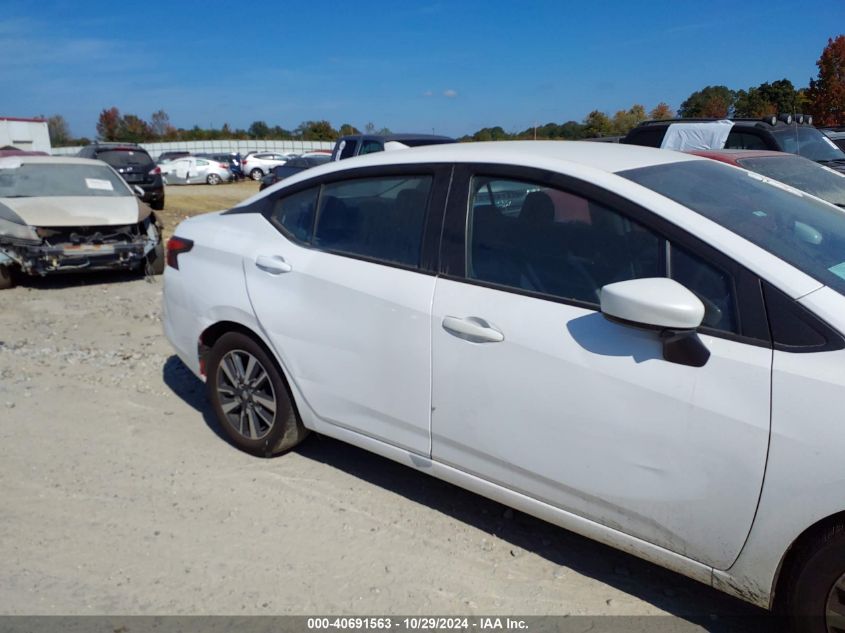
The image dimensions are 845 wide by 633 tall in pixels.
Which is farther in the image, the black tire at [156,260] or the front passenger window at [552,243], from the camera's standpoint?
the black tire at [156,260]

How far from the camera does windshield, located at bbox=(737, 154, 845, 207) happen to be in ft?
20.6

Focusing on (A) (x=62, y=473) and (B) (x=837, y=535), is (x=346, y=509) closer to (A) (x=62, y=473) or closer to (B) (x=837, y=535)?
(A) (x=62, y=473)

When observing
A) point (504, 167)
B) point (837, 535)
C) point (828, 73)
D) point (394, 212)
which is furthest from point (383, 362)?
point (828, 73)

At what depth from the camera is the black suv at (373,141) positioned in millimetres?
10971

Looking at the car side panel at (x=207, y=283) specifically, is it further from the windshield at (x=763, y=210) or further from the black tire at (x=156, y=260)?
the black tire at (x=156, y=260)

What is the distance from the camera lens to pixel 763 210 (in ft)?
9.11

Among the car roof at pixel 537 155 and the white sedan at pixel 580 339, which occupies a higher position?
the car roof at pixel 537 155

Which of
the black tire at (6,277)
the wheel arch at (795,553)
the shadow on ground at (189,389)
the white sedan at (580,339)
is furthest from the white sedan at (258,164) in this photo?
the wheel arch at (795,553)

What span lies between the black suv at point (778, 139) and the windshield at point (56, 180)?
780cm

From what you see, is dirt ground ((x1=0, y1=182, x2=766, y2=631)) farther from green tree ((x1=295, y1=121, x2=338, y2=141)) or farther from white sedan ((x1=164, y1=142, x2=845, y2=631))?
green tree ((x1=295, y1=121, x2=338, y2=141))

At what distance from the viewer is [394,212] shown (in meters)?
3.27

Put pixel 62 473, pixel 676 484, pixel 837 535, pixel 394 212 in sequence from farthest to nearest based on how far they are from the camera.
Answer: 1. pixel 62 473
2. pixel 394 212
3. pixel 676 484
4. pixel 837 535

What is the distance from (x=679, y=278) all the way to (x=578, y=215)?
50 centimetres

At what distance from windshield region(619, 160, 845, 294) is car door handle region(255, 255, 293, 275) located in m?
1.68
